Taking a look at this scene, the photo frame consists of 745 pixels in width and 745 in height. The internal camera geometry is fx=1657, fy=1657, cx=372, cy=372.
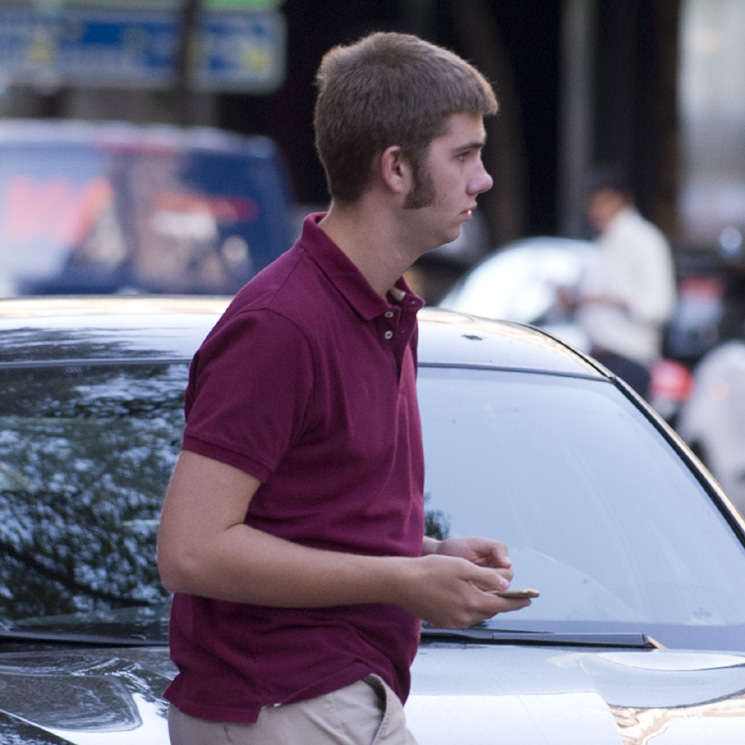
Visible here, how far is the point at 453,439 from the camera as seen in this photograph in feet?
10.7

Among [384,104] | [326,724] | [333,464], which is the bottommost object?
[326,724]

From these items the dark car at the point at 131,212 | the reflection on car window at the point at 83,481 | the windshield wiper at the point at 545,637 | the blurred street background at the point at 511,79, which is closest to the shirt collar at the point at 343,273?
the windshield wiper at the point at 545,637

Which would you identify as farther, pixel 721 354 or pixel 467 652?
pixel 721 354

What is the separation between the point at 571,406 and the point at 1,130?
6056mm

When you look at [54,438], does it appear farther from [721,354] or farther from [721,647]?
[721,354]

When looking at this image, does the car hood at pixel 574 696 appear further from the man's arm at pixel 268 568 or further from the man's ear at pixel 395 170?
the man's ear at pixel 395 170

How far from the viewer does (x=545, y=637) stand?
2.95 metres

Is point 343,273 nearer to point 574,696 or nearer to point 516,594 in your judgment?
point 516,594

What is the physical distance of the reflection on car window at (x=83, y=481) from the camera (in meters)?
3.21

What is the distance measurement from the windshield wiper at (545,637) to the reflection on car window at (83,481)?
1.98 feet

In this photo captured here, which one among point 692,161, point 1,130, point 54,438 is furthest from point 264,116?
point 54,438

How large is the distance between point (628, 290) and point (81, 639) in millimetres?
6227

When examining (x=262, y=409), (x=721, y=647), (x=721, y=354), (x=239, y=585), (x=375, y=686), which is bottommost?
(x=721, y=354)

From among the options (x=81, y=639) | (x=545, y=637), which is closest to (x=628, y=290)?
(x=545, y=637)
